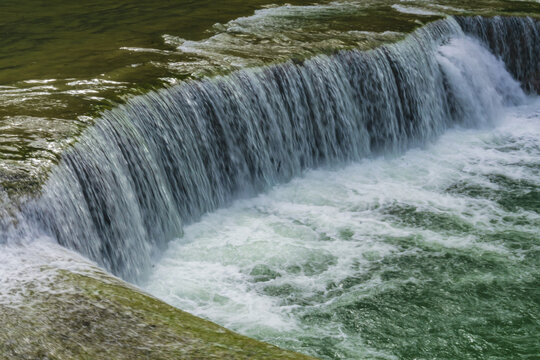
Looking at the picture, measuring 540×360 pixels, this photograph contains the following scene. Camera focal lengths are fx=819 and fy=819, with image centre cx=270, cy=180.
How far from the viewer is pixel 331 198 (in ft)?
35.6

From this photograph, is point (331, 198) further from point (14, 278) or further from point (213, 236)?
point (14, 278)

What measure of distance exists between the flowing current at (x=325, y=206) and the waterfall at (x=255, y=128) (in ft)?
0.08

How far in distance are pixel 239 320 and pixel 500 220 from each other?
4255 millimetres

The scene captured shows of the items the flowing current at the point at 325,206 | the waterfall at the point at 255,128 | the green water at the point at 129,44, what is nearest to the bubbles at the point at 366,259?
the flowing current at the point at 325,206

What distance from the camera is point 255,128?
11.2 m

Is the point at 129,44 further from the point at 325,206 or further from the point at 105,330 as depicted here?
the point at 105,330

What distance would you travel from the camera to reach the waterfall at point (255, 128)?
8359 millimetres

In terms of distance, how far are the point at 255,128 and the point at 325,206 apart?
152 cm

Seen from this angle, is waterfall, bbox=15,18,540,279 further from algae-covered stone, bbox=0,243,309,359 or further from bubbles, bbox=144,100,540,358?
algae-covered stone, bbox=0,243,309,359

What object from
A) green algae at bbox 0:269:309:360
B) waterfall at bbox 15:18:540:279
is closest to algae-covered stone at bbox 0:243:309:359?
green algae at bbox 0:269:309:360

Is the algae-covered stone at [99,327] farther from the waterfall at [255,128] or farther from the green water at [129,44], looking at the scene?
the green water at [129,44]

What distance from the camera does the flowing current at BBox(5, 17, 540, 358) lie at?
25.5 ft

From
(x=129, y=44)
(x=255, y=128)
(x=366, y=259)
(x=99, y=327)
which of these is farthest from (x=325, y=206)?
(x=99, y=327)

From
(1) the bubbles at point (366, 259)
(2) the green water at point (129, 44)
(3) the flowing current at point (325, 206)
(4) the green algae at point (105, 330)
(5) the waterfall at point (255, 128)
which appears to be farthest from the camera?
(2) the green water at point (129, 44)
